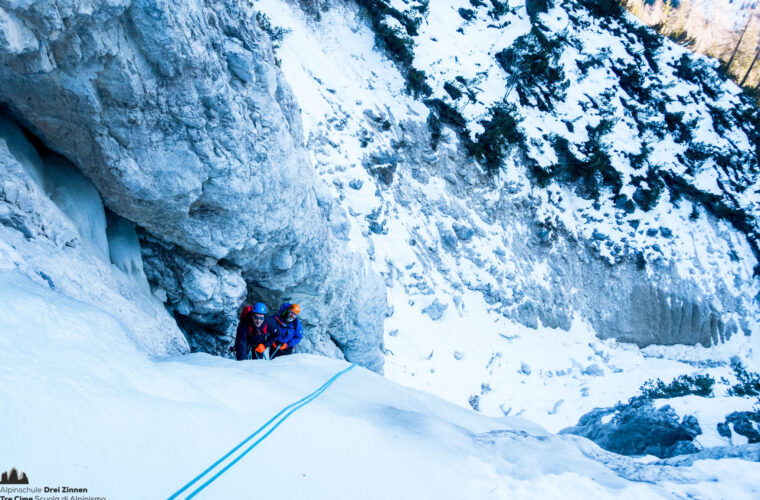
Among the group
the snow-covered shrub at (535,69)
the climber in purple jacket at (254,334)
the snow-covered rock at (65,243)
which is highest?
the snow-covered shrub at (535,69)

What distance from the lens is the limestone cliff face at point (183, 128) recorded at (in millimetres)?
2994

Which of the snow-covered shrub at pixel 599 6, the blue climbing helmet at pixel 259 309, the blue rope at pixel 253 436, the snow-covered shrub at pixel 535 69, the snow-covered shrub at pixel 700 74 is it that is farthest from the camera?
the snow-covered shrub at pixel 700 74

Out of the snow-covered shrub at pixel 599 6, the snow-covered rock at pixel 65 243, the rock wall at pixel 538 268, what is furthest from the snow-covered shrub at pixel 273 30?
the snow-covered shrub at pixel 599 6

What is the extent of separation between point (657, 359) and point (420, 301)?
1305cm

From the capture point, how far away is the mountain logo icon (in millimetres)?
1388

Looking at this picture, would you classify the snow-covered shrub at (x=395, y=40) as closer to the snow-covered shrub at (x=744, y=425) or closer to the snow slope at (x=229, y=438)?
the snow-covered shrub at (x=744, y=425)

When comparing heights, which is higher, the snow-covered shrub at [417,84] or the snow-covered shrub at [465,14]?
the snow-covered shrub at [465,14]

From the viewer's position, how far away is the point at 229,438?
2.20 meters

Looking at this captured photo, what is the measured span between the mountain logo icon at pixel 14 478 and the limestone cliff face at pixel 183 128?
2742 mm

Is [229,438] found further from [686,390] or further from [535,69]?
[535,69]

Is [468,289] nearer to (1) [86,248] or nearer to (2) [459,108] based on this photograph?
(2) [459,108]

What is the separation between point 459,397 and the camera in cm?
1055

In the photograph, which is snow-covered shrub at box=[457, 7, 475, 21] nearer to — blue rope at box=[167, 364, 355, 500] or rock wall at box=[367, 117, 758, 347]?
rock wall at box=[367, 117, 758, 347]

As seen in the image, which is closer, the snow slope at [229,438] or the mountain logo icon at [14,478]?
the mountain logo icon at [14,478]
